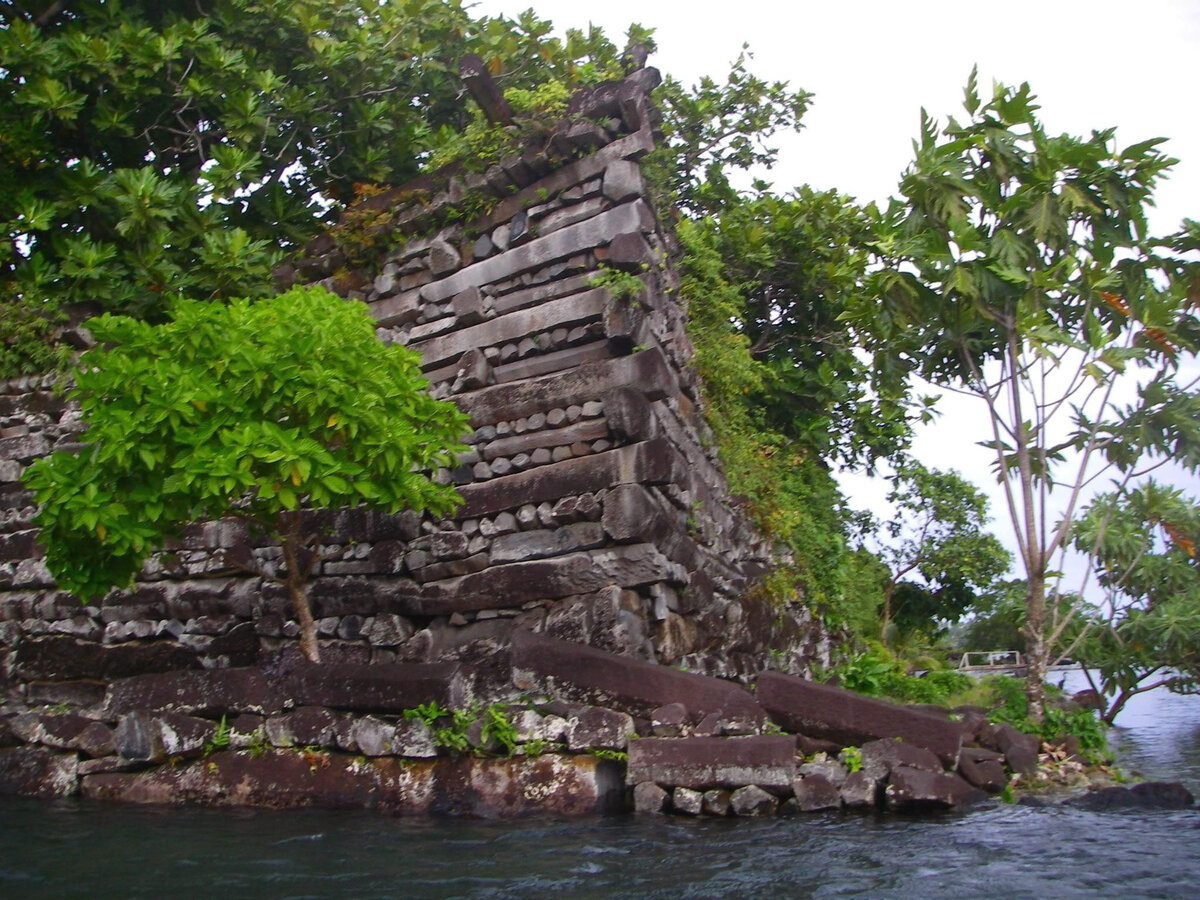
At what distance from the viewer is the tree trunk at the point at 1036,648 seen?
810 centimetres

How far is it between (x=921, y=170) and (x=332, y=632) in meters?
5.98

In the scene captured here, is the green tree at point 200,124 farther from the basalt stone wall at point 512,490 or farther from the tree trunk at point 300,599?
the tree trunk at point 300,599

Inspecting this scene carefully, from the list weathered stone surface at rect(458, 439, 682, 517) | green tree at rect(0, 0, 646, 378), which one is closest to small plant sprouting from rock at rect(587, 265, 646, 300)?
weathered stone surface at rect(458, 439, 682, 517)

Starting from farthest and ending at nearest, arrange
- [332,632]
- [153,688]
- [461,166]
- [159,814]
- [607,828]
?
[461,166]
[332,632]
[153,688]
[159,814]
[607,828]

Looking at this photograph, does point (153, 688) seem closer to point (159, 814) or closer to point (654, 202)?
Answer: point (159, 814)

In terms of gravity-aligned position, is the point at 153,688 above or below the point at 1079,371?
below

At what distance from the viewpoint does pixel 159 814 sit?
21.1 ft

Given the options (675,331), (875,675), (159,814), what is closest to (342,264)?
(675,331)

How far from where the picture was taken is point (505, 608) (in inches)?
296

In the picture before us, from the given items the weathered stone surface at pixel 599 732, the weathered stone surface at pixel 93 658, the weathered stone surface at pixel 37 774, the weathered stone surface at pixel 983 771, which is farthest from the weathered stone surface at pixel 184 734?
the weathered stone surface at pixel 983 771

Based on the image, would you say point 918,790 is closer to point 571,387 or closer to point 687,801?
point 687,801

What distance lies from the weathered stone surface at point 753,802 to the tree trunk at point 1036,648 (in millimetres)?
3108

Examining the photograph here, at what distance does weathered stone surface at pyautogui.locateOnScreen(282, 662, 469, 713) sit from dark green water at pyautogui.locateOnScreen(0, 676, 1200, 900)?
0.68 m

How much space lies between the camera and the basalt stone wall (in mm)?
7336
